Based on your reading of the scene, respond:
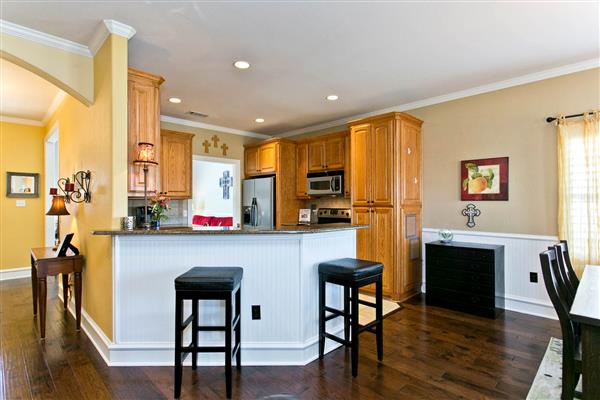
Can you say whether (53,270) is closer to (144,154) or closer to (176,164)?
(144,154)

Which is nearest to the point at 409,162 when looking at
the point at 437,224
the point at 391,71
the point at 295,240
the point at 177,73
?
the point at 437,224

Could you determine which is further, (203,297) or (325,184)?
(325,184)

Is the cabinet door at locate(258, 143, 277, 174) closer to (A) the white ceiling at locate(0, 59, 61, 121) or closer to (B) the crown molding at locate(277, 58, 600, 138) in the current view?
(B) the crown molding at locate(277, 58, 600, 138)

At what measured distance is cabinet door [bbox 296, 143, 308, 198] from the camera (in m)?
5.64

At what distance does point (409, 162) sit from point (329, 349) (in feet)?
8.82

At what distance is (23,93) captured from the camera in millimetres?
4195

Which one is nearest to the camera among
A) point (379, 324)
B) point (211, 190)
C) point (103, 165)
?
point (379, 324)

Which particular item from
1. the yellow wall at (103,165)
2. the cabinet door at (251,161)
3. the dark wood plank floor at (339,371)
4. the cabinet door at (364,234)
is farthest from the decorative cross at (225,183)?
the dark wood plank floor at (339,371)

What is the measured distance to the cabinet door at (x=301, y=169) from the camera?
5.64 m

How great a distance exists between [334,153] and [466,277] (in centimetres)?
266

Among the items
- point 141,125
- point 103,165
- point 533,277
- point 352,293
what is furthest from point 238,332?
point 533,277

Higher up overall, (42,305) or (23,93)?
(23,93)

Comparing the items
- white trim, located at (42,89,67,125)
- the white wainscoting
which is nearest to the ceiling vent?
white trim, located at (42,89,67,125)

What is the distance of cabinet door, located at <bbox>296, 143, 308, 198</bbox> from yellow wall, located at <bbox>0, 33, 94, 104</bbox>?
11.2 feet
